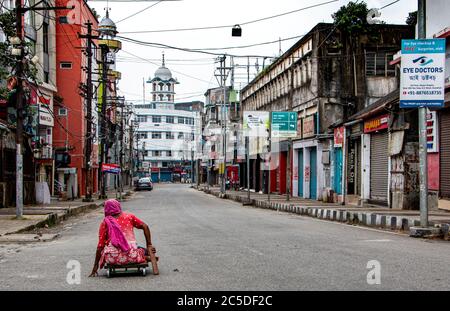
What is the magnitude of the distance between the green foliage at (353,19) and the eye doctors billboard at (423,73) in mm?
21980

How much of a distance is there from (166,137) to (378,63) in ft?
369

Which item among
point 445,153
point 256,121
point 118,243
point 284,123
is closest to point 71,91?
point 256,121

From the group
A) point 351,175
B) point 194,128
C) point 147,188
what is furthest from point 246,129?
point 194,128

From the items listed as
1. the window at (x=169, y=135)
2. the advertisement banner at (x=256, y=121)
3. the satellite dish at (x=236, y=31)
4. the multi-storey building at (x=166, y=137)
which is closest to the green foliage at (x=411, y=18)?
the advertisement banner at (x=256, y=121)

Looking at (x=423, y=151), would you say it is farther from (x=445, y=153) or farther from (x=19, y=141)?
(x=19, y=141)

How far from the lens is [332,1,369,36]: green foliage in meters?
37.6

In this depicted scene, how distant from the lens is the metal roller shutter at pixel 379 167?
1117 inches

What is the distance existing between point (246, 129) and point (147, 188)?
40.3 metres

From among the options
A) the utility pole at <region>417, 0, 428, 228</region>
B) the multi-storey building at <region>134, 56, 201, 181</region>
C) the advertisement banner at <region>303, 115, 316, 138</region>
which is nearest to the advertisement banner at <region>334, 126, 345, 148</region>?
the advertisement banner at <region>303, 115, 316, 138</region>

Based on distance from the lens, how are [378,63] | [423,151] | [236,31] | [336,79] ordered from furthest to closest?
[336,79] → [378,63] → [236,31] → [423,151]

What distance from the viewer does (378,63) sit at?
3822 centimetres

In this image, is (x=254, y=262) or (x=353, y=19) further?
(x=353, y=19)

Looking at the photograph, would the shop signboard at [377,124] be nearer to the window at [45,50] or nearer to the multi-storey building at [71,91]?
the window at [45,50]

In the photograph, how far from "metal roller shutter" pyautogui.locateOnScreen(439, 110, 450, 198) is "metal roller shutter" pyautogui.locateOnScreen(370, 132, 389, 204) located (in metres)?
5.03
